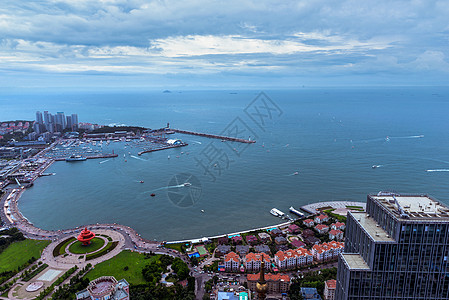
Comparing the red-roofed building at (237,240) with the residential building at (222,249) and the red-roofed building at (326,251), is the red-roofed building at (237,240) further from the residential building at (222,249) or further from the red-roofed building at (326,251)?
the red-roofed building at (326,251)

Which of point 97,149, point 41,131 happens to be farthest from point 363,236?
point 41,131

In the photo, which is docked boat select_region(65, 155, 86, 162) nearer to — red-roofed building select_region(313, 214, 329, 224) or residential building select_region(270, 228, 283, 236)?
residential building select_region(270, 228, 283, 236)

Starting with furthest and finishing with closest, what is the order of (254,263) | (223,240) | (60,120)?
(60,120)
(223,240)
(254,263)

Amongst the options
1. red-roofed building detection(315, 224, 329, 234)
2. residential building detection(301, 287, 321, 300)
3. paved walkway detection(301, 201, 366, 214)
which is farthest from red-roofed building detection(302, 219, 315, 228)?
residential building detection(301, 287, 321, 300)

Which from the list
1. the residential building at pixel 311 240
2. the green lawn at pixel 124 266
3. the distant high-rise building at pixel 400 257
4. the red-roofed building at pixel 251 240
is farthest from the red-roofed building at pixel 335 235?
the distant high-rise building at pixel 400 257

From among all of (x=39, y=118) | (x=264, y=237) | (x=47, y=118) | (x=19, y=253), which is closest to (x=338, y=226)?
(x=264, y=237)

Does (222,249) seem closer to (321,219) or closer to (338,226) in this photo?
(321,219)
